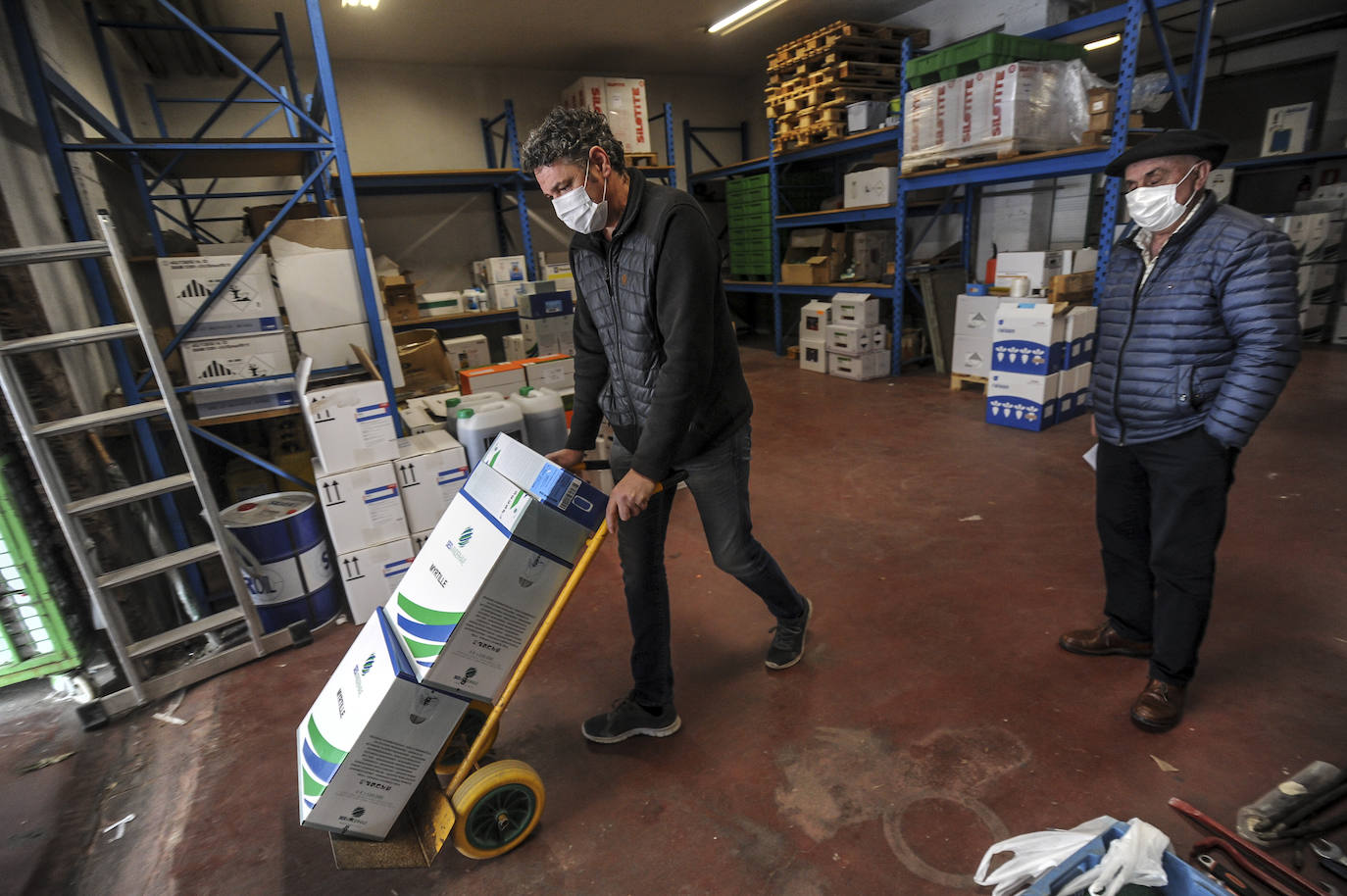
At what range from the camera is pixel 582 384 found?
213 cm

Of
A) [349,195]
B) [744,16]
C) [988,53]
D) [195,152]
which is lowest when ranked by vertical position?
[349,195]

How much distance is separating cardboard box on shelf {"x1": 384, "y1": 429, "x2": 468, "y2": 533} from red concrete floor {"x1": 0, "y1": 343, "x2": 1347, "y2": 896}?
2.06 ft

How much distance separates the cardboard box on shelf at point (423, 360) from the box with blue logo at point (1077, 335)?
4.78 meters

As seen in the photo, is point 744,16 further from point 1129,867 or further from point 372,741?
point 1129,867

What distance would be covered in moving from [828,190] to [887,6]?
2.08 m

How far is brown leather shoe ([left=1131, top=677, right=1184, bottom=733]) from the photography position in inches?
77.2

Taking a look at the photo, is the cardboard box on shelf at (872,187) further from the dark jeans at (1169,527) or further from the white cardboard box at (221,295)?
the white cardboard box at (221,295)

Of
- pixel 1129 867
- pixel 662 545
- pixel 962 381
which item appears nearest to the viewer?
pixel 1129 867

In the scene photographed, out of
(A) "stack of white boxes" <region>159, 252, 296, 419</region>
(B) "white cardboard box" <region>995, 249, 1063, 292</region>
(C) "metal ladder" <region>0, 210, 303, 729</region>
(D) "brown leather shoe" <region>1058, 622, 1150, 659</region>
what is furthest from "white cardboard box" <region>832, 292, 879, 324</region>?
(C) "metal ladder" <region>0, 210, 303, 729</region>

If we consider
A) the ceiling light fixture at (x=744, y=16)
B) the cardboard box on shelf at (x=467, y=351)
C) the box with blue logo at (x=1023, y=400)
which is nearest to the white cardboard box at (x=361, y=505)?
the cardboard box on shelf at (x=467, y=351)

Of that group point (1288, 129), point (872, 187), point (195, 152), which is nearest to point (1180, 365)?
point (195, 152)

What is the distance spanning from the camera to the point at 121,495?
2.37 metres

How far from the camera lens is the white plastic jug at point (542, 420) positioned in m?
3.72

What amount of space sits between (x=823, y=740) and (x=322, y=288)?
3.11m
